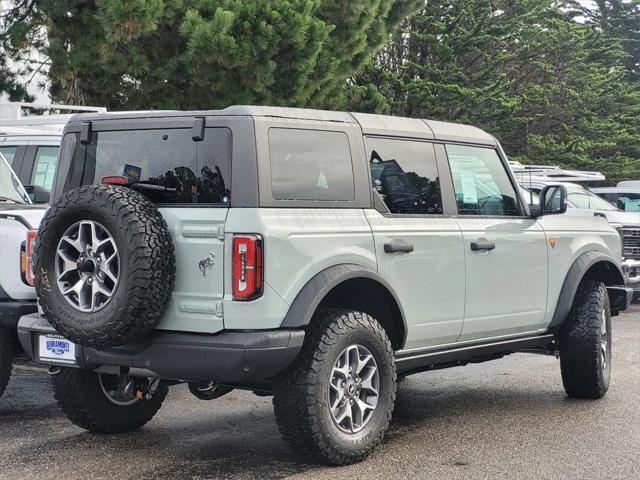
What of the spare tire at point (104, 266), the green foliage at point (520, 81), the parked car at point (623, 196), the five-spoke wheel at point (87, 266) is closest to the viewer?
the spare tire at point (104, 266)

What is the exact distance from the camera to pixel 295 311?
5.16 meters

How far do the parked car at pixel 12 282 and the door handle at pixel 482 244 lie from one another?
9.64 feet

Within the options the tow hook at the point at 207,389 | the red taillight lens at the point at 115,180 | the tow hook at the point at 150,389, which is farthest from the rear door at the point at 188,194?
the tow hook at the point at 150,389

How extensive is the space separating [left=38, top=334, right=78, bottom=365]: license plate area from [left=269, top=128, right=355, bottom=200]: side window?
1478 millimetres

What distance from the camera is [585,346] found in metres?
7.32

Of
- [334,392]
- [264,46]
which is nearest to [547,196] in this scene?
[334,392]

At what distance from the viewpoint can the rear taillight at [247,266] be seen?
5023 mm

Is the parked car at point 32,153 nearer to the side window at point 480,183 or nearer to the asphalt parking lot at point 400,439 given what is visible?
the asphalt parking lot at point 400,439

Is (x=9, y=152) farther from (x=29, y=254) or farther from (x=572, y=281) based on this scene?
(x=572, y=281)

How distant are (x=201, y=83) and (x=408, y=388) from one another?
27.3 ft

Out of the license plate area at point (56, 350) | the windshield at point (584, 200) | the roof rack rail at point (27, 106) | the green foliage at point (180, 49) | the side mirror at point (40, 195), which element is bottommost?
the license plate area at point (56, 350)

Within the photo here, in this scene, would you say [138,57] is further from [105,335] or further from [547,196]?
[105,335]

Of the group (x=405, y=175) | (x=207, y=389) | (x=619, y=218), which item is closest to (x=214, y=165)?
(x=207, y=389)

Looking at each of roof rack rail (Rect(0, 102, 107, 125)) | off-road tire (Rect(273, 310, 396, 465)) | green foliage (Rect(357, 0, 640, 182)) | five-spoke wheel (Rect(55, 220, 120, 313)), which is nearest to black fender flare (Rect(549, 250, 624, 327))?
off-road tire (Rect(273, 310, 396, 465))
